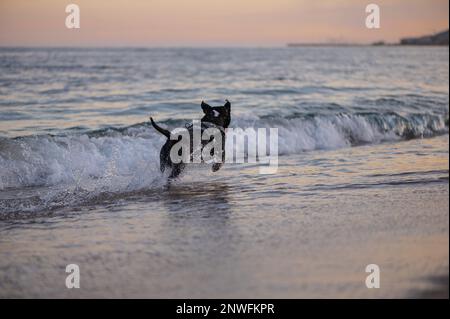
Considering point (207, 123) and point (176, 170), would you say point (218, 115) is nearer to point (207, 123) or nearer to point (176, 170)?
point (207, 123)

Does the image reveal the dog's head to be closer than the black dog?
No

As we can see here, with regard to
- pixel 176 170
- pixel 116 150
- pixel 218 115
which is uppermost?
pixel 218 115

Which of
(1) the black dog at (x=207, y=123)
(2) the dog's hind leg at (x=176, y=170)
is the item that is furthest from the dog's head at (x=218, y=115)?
(2) the dog's hind leg at (x=176, y=170)

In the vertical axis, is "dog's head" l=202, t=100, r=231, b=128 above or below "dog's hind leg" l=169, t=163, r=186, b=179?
above

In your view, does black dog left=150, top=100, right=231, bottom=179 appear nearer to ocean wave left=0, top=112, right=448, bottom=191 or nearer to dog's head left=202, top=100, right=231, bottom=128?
dog's head left=202, top=100, right=231, bottom=128

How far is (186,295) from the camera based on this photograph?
4.48 metres

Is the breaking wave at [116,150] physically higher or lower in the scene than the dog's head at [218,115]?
lower

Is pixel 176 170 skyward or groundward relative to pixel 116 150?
groundward

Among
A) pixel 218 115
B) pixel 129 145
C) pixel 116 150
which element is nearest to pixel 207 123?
pixel 218 115

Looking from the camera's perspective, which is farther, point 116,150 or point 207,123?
point 116,150

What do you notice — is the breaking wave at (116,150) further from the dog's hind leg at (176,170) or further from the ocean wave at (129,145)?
the dog's hind leg at (176,170)

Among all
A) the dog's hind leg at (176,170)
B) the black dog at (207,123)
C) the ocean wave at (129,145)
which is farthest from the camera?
the ocean wave at (129,145)

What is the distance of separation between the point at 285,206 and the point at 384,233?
1.57 meters

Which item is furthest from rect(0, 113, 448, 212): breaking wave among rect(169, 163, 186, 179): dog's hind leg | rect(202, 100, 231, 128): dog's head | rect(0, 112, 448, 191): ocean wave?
rect(202, 100, 231, 128): dog's head
